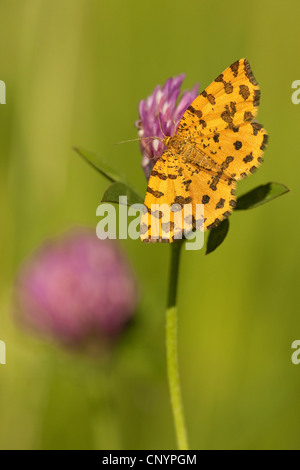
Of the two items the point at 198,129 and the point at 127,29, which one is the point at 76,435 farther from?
the point at 127,29

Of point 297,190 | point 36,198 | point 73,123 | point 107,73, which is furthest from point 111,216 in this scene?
point 107,73

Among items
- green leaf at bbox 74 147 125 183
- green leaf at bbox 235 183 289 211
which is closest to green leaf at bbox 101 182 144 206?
green leaf at bbox 74 147 125 183

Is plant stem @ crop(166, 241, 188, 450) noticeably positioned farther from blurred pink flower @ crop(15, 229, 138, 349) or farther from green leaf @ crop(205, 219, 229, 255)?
blurred pink flower @ crop(15, 229, 138, 349)

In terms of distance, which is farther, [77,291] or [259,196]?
[77,291]

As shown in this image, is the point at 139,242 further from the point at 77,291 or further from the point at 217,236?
the point at 217,236

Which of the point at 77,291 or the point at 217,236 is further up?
the point at 217,236

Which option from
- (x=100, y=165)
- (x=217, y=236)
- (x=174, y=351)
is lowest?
(x=174, y=351)

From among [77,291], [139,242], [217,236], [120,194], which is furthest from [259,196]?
[139,242]
